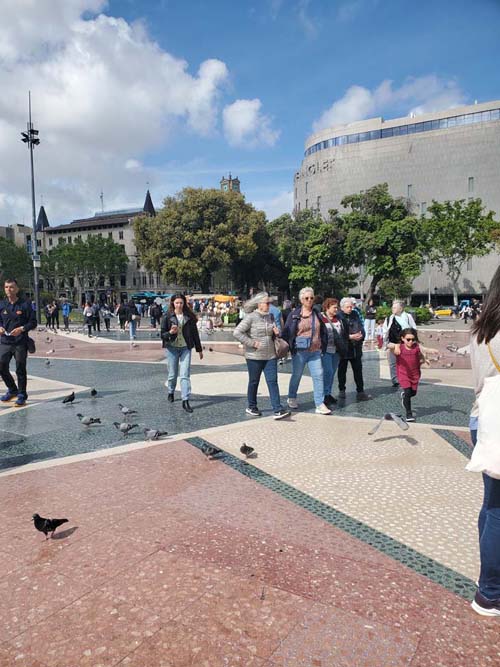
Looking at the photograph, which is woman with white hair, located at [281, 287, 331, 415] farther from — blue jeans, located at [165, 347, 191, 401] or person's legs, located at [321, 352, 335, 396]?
blue jeans, located at [165, 347, 191, 401]

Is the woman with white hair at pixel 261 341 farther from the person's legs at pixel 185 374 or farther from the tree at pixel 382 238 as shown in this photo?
the tree at pixel 382 238

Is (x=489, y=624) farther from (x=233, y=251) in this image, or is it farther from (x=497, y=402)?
(x=233, y=251)

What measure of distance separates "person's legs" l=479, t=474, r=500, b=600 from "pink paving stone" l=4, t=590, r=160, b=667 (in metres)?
1.64

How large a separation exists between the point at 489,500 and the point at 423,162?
217ft

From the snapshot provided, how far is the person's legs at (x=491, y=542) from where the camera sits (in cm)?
235

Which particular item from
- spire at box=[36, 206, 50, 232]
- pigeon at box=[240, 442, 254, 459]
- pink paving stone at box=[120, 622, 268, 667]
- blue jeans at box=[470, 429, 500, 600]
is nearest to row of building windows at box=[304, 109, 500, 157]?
spire at box=[36, 206, 50, 232]

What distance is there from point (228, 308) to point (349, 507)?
94.3 ft

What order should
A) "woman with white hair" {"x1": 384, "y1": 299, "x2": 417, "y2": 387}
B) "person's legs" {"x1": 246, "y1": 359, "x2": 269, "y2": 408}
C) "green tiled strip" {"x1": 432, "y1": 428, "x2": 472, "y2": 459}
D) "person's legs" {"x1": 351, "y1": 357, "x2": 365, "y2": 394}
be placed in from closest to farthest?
"green tiled strip" {"x1": 432, "y1": 428, "x2": 472, "y2": 459} → "person's legs" {"x1": 246, "y1": 359, "x2": 269, "y2": 408} → "woman with white hair" {"x1": 384, "y1": 299, "x2": 417, "y2": 387} → "person's legs" {"x1": 351, "y1": 357, "x2": 365, "y2": 394}

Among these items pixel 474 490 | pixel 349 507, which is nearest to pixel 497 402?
pixel 349 507

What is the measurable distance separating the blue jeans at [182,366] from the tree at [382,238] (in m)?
31.1

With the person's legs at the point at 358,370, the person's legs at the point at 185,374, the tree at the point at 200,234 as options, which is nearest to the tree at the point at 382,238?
the tree at the point at 200,234

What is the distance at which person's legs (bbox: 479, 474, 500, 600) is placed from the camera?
2348 mm

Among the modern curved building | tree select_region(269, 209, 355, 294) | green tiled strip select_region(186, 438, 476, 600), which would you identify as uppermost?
the modern curved building

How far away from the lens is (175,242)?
42.6 metres
